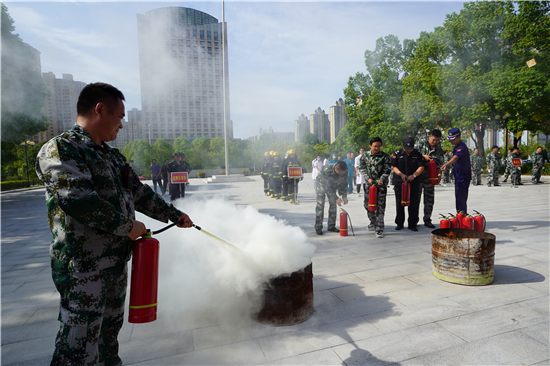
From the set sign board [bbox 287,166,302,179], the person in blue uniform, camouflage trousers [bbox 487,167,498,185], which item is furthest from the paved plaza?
camouflage trousers [bbox 487,167,498,185]

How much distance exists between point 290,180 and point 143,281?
33.4 ft

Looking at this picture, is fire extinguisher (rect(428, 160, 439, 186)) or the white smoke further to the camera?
fire extinguisher (rect(428, 160, 439, 186))

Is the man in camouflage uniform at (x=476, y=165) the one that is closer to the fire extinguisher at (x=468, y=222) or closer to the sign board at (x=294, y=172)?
the sign board at (x=294, y=172)

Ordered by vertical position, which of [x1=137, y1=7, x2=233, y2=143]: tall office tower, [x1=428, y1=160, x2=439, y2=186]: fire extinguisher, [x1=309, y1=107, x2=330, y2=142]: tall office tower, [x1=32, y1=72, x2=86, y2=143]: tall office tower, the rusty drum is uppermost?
[x1=309, y1=107, x2=330, y2=142]: tall office tower

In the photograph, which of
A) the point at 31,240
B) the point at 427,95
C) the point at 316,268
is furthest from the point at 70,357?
the point at 427,95

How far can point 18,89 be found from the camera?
12195 millimetres

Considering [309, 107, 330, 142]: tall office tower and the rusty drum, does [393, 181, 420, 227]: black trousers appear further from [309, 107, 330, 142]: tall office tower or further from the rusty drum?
[309, 107, 330, 142]: tall office tower

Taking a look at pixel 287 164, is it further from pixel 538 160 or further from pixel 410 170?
pixel 538 160

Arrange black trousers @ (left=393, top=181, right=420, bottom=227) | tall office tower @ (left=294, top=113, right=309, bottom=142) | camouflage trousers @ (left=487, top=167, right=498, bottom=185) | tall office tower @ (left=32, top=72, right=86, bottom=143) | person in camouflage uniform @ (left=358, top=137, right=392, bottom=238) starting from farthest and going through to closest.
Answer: tall office tower @ (left=294, top=113, right=309, bottom=142) < camouflage trousers @ (left=487, top=167, right=498, bottom=185) < tall office tower @ (left=32, top=72, right=86, bottom=143) < black trousers @ (left=393, top=181, right=420, bottom=227) < person in camouflage uniform @ (left=358, top=137, right=392, bottom=238)

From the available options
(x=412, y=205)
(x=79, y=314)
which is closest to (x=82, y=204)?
(x=79, y=314)

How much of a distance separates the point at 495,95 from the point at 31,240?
24.1 meters

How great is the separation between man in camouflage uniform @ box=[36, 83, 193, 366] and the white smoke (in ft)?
3.55

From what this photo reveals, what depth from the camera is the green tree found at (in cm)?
1140

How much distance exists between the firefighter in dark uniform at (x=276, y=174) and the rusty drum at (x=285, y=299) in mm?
9806
